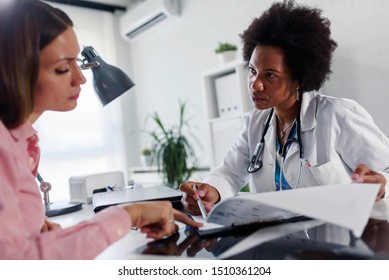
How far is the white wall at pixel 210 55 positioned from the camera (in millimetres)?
1354

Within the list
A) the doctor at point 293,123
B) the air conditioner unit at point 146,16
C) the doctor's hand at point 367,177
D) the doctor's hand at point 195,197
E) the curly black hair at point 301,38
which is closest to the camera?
the doctor's hand at point 367,177

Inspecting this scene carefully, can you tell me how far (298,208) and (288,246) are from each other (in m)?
0.07

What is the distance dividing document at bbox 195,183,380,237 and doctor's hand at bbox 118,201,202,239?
47mm

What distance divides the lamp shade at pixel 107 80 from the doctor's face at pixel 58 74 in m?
0.38

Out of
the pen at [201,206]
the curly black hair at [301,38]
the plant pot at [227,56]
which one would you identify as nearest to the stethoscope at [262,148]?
the curly black hair at [301,38]

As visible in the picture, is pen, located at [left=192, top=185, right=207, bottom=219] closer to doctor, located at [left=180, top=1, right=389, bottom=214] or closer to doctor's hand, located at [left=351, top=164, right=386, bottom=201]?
doctor, located at [left=180, top=1, right=389, bottom=214]

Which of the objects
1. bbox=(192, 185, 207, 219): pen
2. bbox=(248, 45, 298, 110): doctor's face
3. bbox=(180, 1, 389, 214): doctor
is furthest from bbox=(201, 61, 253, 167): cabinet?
bbox=(192, 185, 207, 219): pen

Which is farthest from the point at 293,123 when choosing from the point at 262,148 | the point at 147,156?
the point at 147,156

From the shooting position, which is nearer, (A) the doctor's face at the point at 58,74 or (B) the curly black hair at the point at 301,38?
(A) the doctor's face at the point at 58,74

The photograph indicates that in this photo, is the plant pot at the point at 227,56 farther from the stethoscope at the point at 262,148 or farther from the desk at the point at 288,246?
the desk at the point at 288,246

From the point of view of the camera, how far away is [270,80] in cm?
107

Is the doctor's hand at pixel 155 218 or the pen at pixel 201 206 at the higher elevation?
the doctor's hand at pixel 155 218

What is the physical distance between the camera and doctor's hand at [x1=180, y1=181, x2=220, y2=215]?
814 mm
